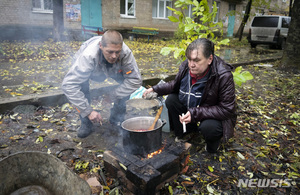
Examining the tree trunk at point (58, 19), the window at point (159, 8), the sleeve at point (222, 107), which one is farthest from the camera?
the window at point (159, 8)

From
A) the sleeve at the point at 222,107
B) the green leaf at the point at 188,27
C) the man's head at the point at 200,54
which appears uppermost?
the green leaf at the point at 188,27

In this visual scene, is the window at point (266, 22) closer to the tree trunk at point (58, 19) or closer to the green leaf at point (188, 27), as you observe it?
the tree trunk at point (58, 19)

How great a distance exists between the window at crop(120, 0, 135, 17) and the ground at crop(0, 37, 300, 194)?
42.8 ft

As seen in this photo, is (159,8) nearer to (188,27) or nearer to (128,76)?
(188,27)

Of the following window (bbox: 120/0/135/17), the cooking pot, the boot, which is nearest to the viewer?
the cooking pot

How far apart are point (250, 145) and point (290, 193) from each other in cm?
94

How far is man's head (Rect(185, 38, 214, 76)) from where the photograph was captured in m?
2.42

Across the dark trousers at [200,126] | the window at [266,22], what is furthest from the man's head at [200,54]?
the window at [266,22]

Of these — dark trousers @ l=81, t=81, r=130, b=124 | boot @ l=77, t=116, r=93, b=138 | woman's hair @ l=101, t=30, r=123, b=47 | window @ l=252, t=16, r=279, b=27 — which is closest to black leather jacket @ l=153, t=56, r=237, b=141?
woman's hair @ l=101, t=30, r=123, b=47

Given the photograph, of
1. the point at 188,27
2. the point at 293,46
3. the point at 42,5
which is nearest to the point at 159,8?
the point at 42,5

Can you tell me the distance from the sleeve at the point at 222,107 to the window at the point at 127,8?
15.4 meters

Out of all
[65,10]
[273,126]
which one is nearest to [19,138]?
[273,126]

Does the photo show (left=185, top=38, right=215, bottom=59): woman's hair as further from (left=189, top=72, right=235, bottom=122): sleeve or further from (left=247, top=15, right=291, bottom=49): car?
(left=247, top=15, right=291, bottom=49): car

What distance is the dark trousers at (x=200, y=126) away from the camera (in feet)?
8.70
